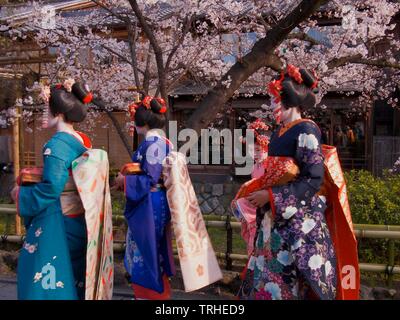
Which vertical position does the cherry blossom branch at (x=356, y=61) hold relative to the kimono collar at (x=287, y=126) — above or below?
above

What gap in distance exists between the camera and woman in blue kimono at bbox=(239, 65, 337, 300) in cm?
307

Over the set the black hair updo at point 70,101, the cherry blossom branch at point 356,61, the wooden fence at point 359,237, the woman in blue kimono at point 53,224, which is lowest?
the wooden fence at point 359,237

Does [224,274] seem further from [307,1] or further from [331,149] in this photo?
[307,1]

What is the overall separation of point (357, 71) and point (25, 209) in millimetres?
7825

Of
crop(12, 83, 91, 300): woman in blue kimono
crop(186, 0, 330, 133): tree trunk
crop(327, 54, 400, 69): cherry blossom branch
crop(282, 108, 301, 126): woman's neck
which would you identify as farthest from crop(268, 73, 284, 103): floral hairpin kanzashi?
crop(327, 54, 400, 69): cherry blossom branch

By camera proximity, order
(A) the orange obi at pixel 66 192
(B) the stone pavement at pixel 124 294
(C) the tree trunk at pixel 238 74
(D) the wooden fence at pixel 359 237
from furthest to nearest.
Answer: (C) the tree trunk at pixel 238 74
(B) the stone pavement at pixel 124 294
(D) the wooden fence at pixel 359 237
(A) the orange obi at pixel 66 192

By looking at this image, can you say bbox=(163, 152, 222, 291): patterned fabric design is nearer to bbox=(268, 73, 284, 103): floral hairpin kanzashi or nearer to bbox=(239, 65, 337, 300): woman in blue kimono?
bbox=(239, 65, 337, 300): woman in blue kimono

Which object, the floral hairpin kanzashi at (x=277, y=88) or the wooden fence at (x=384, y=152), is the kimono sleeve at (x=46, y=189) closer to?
→ the floral hairpin kanzashi at (x=277, y=88)

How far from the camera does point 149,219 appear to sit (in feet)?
11.9

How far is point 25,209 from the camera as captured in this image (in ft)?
9.75

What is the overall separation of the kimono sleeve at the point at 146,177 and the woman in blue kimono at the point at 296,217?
2.94ft

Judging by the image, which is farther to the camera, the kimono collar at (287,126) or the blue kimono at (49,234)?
the kimono collar at (287,126)

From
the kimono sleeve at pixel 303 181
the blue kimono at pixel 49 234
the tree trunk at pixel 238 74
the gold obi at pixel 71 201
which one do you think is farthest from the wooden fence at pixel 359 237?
the blue kimono at pixel 49 234

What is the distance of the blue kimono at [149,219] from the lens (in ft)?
12.0
